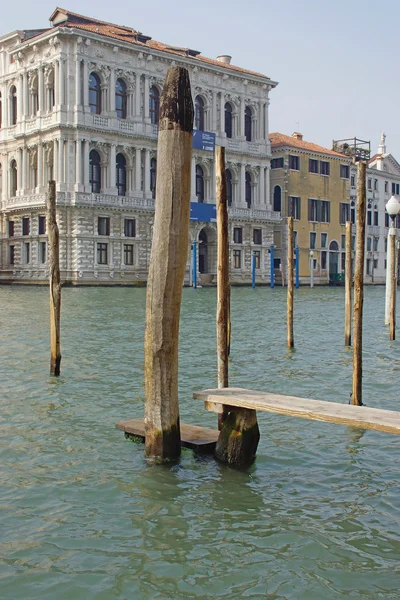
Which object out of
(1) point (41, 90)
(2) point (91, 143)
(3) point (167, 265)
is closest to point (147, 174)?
(2) point (91, 143)

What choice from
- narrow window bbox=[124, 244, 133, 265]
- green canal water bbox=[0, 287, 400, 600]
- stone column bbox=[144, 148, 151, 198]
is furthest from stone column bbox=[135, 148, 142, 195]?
green canal water bbox=[0, 287, 400, 600]

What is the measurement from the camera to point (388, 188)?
52344 millimetres

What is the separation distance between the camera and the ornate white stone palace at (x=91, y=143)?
115ft

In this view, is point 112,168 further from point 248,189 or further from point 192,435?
point 192,435

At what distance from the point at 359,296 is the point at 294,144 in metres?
38.8

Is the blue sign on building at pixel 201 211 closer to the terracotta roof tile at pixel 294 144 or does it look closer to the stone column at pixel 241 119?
the stone column at pixel 241 119

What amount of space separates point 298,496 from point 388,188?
164 feet

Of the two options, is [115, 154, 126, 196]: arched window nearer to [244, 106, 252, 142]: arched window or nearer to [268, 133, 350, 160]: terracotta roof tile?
[244, 106, 252, 142]: arched window

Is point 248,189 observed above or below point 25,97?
below

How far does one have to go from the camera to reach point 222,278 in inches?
256

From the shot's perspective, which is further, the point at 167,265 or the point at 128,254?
the point at 128,254

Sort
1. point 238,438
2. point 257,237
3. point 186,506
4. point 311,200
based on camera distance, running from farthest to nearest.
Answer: point 311,200 < point 257,237 < point 238,438 < point 186,506

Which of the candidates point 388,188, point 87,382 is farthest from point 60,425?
point 388,188

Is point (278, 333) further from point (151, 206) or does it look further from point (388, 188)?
point (388, 188)
